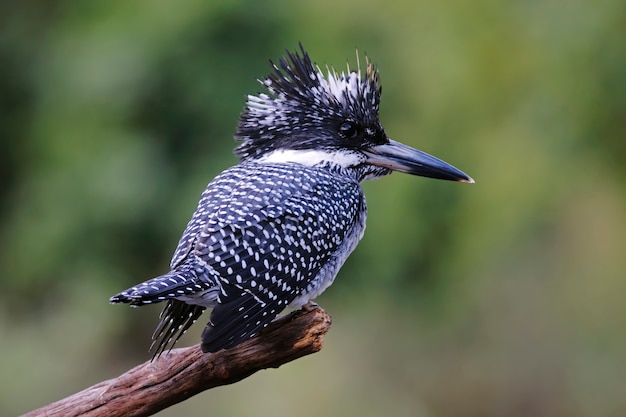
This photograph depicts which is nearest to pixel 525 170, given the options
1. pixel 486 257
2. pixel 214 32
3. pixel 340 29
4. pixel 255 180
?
pixel 486 257

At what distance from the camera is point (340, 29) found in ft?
27.6

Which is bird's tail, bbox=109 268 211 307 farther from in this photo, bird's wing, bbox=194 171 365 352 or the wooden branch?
the wooden branch

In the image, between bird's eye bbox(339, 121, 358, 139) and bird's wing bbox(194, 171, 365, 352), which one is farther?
bird's eye bbox(339, 121, 358, 139)

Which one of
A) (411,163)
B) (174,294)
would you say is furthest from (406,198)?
(174,294)

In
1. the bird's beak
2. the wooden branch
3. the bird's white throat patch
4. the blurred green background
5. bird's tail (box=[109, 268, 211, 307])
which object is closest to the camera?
bird's tail (box=[109, 268, 211, 307])

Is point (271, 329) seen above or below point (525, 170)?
below

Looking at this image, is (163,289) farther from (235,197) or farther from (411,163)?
(411,163)

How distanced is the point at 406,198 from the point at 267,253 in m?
4.62

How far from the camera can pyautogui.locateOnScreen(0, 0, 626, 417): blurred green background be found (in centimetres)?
763

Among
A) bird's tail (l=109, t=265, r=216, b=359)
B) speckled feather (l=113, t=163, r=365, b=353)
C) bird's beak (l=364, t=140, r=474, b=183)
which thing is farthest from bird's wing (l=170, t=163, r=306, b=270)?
bird's beak (l=364, t=140, r=474, b=183)

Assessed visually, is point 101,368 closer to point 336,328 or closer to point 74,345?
point 74,345

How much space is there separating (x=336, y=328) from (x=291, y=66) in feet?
13.0

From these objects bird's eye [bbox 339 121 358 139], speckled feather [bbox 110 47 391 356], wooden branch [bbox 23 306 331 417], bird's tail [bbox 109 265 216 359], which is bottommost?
wooden branch [bbox 23 306 331 417]

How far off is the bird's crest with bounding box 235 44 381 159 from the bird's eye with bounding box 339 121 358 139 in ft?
0.11
